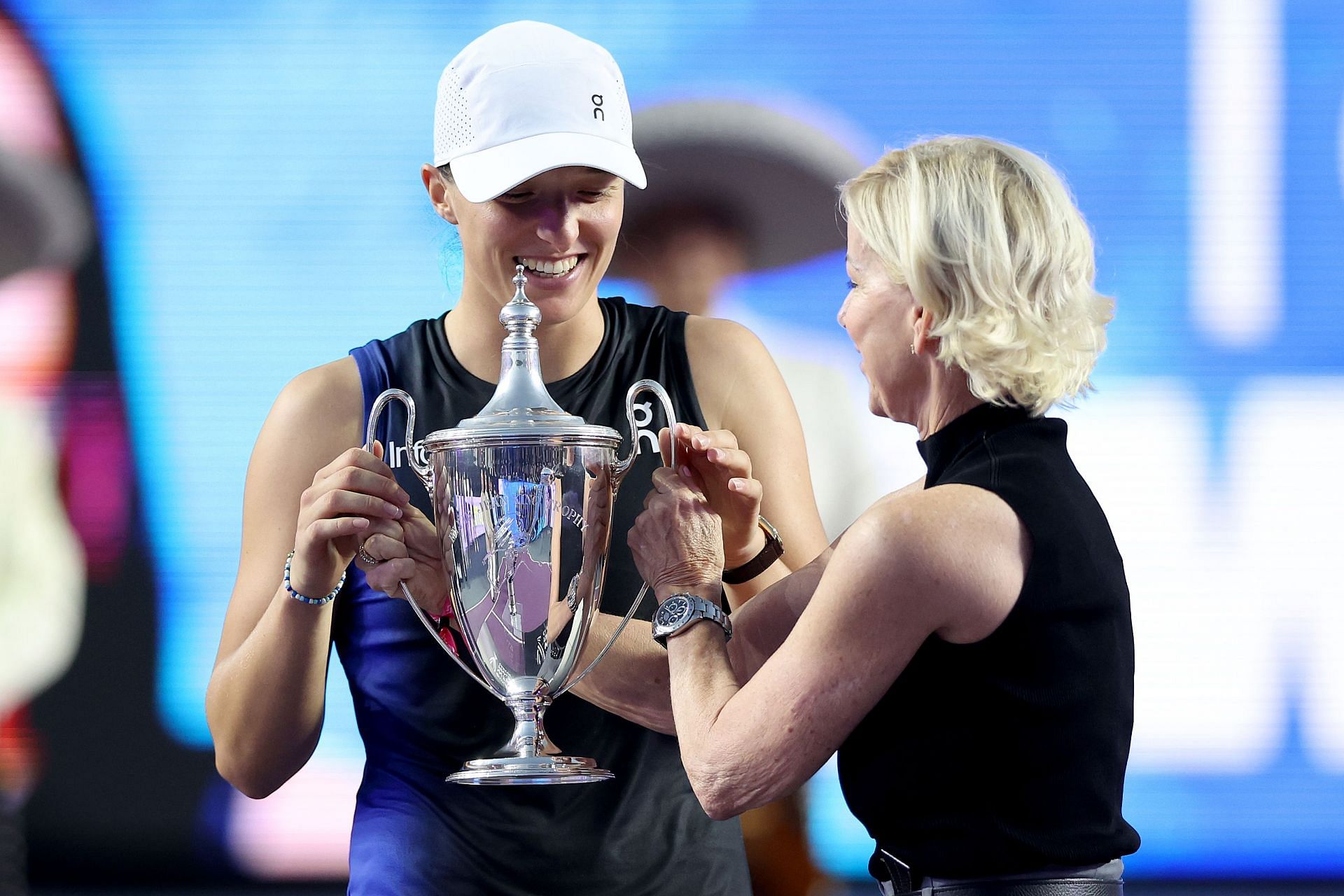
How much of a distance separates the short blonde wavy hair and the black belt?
391 mm

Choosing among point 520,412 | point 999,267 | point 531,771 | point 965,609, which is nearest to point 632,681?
point 531,771

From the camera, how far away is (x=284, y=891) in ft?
9.74

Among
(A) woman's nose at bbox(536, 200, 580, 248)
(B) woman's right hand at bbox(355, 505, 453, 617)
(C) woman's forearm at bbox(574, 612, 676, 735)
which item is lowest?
(C) woman's forearm at bbox(574, 612, 676, 735)

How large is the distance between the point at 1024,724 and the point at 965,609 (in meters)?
0.11

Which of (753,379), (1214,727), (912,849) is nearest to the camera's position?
(912,849)

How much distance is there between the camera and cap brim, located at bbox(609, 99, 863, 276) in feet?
9.82

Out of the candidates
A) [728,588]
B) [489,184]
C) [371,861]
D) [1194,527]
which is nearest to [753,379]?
[728,588]

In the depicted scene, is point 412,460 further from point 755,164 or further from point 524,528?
point 755,164

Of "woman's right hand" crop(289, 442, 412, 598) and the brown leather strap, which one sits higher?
"woman's right hand" crop(289, 442, 412, 598)

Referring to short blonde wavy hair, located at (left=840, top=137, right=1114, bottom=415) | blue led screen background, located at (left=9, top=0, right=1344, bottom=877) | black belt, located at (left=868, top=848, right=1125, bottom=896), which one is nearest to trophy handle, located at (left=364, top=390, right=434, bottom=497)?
short blonde wavy hair, located at (left=840, top=137, right=1114, bottom=415)

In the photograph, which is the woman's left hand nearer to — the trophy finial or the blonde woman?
the blonde woman

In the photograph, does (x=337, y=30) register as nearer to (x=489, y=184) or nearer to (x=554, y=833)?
(x=489, y=184)

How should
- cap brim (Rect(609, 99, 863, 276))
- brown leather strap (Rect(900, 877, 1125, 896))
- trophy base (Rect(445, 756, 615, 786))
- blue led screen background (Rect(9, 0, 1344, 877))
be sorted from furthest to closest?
cap brim (Rect(609, 99, 863, 276)) < blue led screen background (Rect(9, 0, 1344, 877)) < trophy base (Rect(445, 756, 615, 786)) < brown leather strap (Rect(900, 877, 1125, 896))

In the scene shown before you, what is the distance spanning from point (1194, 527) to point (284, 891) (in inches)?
A: 81.4
